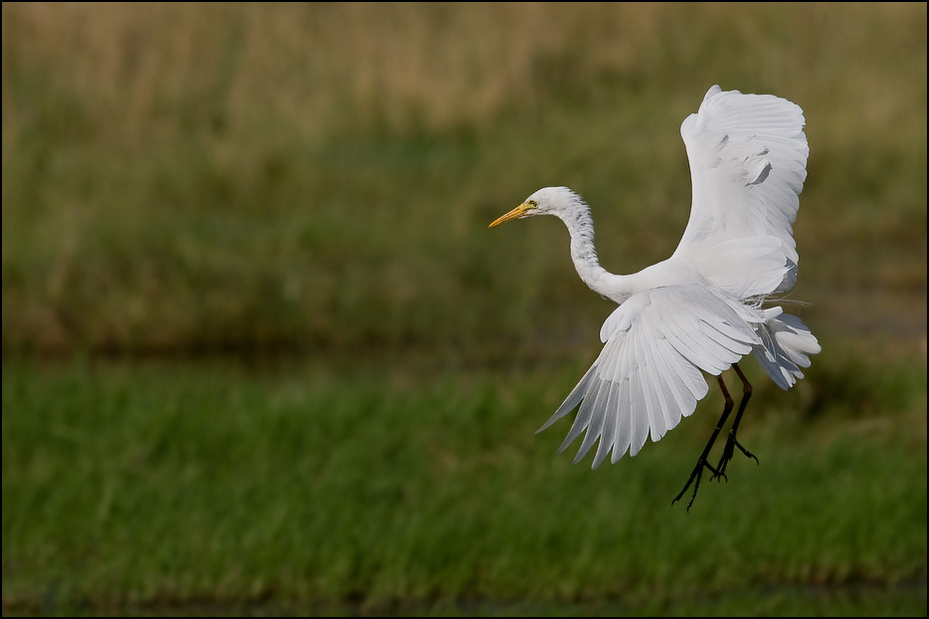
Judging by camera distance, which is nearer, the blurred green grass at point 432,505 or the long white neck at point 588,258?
the long white neck at point 588,258

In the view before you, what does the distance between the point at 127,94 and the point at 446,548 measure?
6.93m

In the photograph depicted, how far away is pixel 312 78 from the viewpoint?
12.2m

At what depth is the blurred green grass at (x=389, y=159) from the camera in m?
8.72

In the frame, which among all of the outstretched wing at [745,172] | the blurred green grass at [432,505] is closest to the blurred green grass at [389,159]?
the blurred green grass at [432,505]

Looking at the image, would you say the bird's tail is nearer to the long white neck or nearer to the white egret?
the white egret

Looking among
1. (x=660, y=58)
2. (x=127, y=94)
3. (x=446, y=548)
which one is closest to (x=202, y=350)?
(x=446, y=548)

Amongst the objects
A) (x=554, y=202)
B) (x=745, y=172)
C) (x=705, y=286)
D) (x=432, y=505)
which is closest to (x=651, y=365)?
(x=705, y=286)

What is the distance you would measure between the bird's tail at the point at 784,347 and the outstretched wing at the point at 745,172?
0.22 m

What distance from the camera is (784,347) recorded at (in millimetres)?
3727

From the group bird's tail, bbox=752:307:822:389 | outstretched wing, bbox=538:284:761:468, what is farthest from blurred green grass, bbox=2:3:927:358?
outstretched wing, bbox=538:284:761:468

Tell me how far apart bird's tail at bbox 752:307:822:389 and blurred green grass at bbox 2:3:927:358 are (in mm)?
4879

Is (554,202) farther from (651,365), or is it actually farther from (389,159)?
(389,159)

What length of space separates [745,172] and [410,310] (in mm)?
5135

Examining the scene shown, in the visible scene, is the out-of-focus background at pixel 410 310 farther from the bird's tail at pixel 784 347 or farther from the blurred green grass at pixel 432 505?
the bird's tail at pixel 784 347
